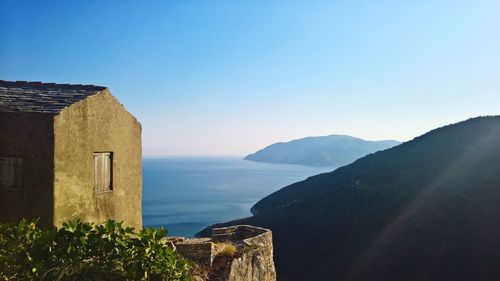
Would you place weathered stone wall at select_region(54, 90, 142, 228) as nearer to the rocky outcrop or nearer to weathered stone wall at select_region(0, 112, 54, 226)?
weathered stone wall at select_region(0, 112, 54, 226)

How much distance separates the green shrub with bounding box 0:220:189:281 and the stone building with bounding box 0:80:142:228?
84.7 inches

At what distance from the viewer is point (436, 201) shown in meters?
64.2

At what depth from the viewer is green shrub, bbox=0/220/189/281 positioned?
729 centimetres

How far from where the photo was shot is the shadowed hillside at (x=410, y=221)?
53969 millimetres

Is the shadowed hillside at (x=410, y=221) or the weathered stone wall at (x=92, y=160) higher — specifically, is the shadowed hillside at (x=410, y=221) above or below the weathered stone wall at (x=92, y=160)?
below

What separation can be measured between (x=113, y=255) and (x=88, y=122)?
5.04 meters

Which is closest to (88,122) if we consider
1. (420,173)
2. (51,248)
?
(51,248)

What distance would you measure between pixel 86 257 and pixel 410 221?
207 feet

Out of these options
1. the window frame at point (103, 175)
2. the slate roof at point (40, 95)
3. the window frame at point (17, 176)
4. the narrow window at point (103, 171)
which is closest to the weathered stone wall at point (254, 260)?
the window frame at point (103, 175)

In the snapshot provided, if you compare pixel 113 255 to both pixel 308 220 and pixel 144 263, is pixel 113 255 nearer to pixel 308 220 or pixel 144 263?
pixel 144 263

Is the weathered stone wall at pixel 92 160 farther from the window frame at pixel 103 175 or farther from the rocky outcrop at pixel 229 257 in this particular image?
the rocky outcrop at pixel 229 257

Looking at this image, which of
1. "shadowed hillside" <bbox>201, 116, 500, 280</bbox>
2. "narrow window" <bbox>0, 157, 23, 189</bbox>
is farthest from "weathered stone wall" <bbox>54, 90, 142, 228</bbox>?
"shadowed hillside" <bbox>201, 116, 500, 280</bbox>

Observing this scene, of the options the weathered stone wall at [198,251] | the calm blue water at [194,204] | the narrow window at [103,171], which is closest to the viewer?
the narrow window at [103,171]

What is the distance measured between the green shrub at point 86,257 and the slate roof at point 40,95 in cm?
376
